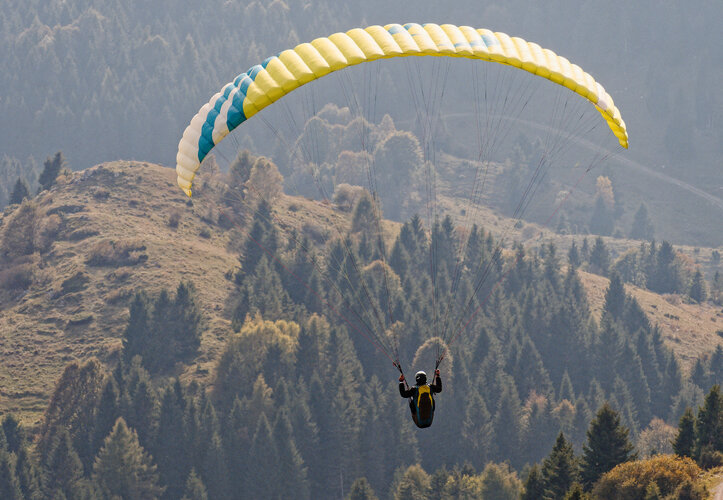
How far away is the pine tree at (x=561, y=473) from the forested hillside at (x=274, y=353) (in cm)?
2460

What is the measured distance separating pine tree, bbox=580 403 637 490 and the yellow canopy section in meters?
37.7

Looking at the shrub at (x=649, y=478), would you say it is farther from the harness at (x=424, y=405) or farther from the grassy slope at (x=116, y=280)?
the grassy slope at (x=116, y=280)

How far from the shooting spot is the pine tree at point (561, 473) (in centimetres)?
7056

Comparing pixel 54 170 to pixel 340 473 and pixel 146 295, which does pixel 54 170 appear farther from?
pixel 340 473

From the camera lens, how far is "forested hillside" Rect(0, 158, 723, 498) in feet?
364

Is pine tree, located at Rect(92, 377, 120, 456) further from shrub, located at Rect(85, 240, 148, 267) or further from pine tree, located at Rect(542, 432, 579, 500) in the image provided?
pine tree, located at Rect(542, 432, 579, 500)

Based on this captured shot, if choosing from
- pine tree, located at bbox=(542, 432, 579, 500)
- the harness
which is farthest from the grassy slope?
the harness

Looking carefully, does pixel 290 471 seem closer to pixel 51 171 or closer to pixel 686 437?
pixel 686 437

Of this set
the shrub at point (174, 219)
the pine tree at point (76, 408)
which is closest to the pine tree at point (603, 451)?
the pine tree at point (76, 408)

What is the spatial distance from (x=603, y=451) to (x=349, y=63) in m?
44.5

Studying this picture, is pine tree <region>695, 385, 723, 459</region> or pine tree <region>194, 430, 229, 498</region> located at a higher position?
pine tree <region>194, 430, 229, 498</region>

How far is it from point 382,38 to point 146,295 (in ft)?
318

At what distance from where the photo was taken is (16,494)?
4080 inches

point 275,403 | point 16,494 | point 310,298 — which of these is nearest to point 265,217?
point 310,298
